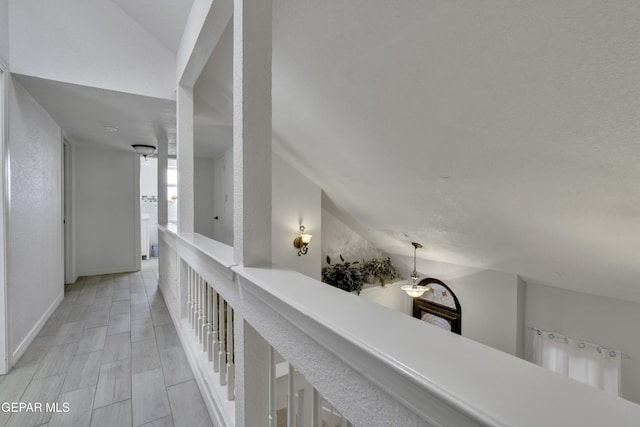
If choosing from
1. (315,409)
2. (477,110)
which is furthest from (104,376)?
(477,110)

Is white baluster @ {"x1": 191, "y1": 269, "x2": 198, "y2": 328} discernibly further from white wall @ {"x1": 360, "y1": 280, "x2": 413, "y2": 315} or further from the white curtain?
the white curtain

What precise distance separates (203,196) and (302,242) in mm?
2571

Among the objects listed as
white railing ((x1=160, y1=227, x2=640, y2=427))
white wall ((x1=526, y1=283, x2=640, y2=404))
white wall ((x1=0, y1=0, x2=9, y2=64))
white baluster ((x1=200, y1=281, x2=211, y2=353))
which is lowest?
white wall ((x1=526, y1=283, x2=640, y2=404))

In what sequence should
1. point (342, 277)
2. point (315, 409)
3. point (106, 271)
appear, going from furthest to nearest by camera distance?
point (106, 271) < point (342, 277) < point (315, 409)

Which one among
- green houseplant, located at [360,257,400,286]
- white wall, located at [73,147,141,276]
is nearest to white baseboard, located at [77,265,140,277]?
white wall, located at [73,147,141,276]

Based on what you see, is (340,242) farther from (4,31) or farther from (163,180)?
(4,31)

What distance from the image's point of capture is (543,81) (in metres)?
1.24

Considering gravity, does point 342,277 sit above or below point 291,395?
below

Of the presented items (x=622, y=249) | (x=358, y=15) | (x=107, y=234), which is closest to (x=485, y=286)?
(x=622, y=249)

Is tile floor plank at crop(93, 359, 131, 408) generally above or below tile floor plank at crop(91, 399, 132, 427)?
above

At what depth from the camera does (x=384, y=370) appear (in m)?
0.46

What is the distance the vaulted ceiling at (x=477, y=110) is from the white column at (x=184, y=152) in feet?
0.95

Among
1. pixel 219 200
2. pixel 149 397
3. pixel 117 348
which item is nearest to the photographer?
pixel 149 397

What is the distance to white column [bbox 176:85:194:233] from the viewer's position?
7.58 ft
